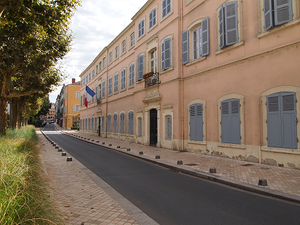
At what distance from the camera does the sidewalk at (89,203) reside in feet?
11.9

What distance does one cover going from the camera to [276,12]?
8.04 metres

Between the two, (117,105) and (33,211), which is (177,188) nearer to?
(33,211)

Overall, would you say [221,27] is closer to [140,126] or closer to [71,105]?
[140,126]

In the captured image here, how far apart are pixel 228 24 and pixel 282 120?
495 centimetres

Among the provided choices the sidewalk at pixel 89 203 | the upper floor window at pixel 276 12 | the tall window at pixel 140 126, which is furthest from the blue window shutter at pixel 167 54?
the sidewalk at pixel 89 203

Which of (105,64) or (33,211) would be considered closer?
(33,211)

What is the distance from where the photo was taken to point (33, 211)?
259 centimetres

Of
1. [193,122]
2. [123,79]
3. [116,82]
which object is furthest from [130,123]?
[193,122]

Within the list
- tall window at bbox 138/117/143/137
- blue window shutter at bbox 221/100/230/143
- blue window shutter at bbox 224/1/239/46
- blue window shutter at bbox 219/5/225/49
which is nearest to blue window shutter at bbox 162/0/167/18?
blue window shutter at bbox 219/5/225/49

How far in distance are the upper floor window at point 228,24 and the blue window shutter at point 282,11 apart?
1.77 meters

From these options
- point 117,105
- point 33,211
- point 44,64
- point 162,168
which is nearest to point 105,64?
point 117,105

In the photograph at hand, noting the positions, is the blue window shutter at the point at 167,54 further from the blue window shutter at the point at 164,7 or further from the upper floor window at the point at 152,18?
the upper floor window at the point at 152,18

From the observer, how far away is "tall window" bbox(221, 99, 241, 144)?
30.9ft

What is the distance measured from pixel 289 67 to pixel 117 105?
18098mm
